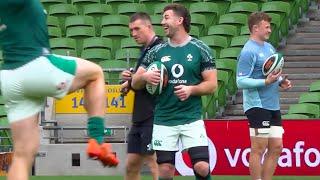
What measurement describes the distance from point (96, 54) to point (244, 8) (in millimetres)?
2977

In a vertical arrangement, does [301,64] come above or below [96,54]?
below

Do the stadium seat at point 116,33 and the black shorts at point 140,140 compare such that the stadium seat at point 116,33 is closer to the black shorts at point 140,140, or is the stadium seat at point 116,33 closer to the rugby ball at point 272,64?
the rugby ball at point 272,64

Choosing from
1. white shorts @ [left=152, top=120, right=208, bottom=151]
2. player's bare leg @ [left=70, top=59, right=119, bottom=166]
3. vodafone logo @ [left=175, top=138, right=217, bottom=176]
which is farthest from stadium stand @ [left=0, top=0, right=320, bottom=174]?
player's bare leg @ [left=70, top=59, right=119, bottom=166]

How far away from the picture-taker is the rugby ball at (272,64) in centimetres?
993

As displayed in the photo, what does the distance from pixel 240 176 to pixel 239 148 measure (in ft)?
1.41

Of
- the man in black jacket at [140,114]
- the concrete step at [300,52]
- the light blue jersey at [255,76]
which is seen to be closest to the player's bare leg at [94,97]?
the man in black jacket at [140,114]

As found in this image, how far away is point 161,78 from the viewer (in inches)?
329

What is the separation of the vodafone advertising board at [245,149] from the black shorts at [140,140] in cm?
329

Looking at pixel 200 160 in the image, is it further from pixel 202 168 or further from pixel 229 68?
pixel 229 68

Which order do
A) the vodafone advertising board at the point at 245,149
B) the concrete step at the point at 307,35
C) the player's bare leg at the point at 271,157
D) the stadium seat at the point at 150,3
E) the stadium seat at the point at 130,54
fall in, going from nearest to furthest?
the player's bare leg at the point at 271,157
the vodafone advertising board at the point at 245,149
the stadium seat at the point at 130,54
the concrete step at the point at 307,35
the stadium seat at the point at 150,3

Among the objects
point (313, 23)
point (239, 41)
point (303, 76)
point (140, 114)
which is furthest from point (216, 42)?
point (140, 114)

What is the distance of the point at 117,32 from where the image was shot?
59.5 ft

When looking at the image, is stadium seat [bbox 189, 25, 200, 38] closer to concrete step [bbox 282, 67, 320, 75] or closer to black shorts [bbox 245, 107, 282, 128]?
concrete step [bbox 282, 67, 320, 75]

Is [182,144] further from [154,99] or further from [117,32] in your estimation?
[117,32]
